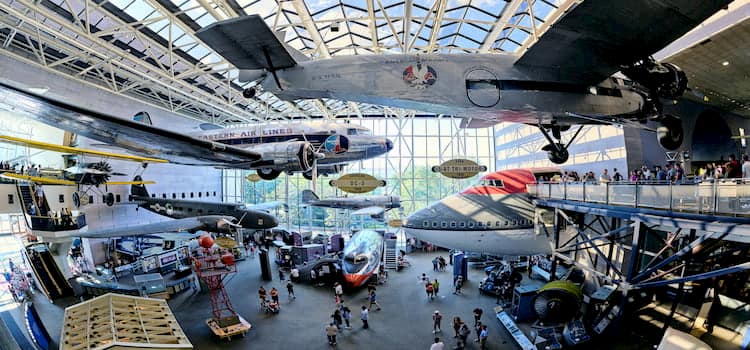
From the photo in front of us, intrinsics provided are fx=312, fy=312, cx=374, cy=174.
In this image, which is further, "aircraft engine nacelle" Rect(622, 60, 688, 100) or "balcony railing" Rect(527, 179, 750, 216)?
"balcony railing" Rect(527, 179, 750, 216)

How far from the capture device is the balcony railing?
238 inches

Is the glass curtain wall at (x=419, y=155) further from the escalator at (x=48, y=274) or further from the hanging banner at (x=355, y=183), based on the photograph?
the escalator at (x=48, y=274)

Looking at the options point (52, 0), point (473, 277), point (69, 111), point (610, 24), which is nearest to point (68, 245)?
point (52, 0)

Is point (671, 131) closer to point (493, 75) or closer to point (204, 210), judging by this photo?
point (493, 75)

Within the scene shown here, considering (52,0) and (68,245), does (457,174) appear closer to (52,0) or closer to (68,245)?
(52,0)

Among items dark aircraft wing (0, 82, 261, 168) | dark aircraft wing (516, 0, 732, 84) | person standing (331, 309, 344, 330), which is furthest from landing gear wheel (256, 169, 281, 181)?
dark aircraft wing (516, 0, 732, 84)

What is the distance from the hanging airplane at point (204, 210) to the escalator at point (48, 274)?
6588 mm

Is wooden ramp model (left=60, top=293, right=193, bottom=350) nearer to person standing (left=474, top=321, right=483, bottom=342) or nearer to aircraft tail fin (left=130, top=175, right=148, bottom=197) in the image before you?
person standing (left=474, top=321, right=483, bottom=342)

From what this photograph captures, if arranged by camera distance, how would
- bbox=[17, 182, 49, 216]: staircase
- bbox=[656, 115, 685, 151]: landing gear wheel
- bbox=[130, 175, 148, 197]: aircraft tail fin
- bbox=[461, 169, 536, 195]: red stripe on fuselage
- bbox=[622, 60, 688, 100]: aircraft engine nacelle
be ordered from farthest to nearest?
bbox=[130, 175, 148, 197]: aircraft tail fin < bbox=[17, 182, 49, 216]: staircase < bbox=[461, 169, 536, 195]: red stripe on fuselage < bbox=[656, 115, 685, 151]: landing gear wheel < bbox=[622, 60, 688, 100]: aircraft engine nacelle

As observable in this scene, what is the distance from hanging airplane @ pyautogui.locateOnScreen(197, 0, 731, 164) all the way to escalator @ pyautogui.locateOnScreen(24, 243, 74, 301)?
17.5 meters

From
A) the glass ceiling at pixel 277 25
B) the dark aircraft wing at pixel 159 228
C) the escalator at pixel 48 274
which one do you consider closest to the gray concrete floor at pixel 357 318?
the escalator at pixel 48 274

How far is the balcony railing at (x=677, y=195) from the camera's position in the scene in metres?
6.05

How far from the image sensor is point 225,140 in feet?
58.0

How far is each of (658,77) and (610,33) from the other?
2636 mm
